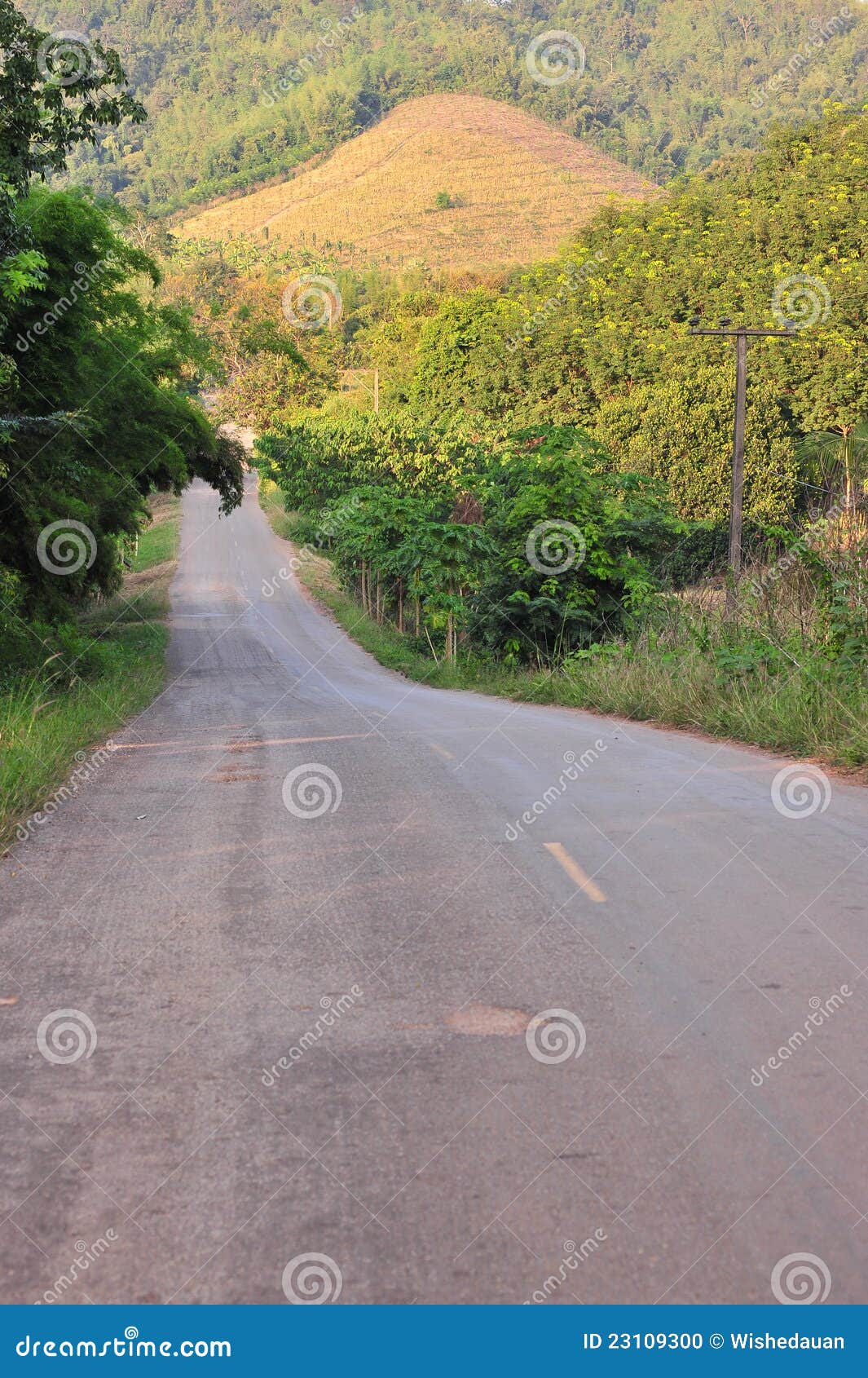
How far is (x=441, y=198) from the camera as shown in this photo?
17250 cm

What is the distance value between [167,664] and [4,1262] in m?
27.3

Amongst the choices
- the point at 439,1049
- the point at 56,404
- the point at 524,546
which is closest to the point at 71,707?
the point at 56,404

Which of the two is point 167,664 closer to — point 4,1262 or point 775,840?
point 775,840

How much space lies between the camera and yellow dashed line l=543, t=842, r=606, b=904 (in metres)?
7.01

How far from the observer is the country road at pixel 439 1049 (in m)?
3.45

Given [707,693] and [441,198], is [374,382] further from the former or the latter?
[441,198]

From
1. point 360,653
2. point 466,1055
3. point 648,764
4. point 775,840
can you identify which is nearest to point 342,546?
point 360,653

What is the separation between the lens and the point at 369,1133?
4.12 m

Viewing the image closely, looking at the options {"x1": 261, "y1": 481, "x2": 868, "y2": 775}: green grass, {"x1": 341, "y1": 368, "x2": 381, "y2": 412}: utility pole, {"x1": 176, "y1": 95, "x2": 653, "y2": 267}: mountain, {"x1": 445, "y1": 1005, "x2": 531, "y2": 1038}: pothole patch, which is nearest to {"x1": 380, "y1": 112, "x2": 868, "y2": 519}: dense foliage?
{"x1": 341, "y1": 368, "x2": 381, "y2": 412}: utility pole

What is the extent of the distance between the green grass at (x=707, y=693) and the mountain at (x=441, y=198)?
12649 cm

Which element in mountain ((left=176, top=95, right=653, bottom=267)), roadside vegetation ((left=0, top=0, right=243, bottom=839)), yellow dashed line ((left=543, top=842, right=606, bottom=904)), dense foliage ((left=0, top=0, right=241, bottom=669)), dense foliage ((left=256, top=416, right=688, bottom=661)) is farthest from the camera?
mountain ((left=176, top=95, right=653, bottom=267))

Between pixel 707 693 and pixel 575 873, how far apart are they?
881 centimetres

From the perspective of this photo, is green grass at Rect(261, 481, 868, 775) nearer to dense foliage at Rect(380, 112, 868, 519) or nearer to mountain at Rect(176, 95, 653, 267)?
dense foliage at Rect(380, 112, 868, 519)

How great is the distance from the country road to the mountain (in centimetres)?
13962
